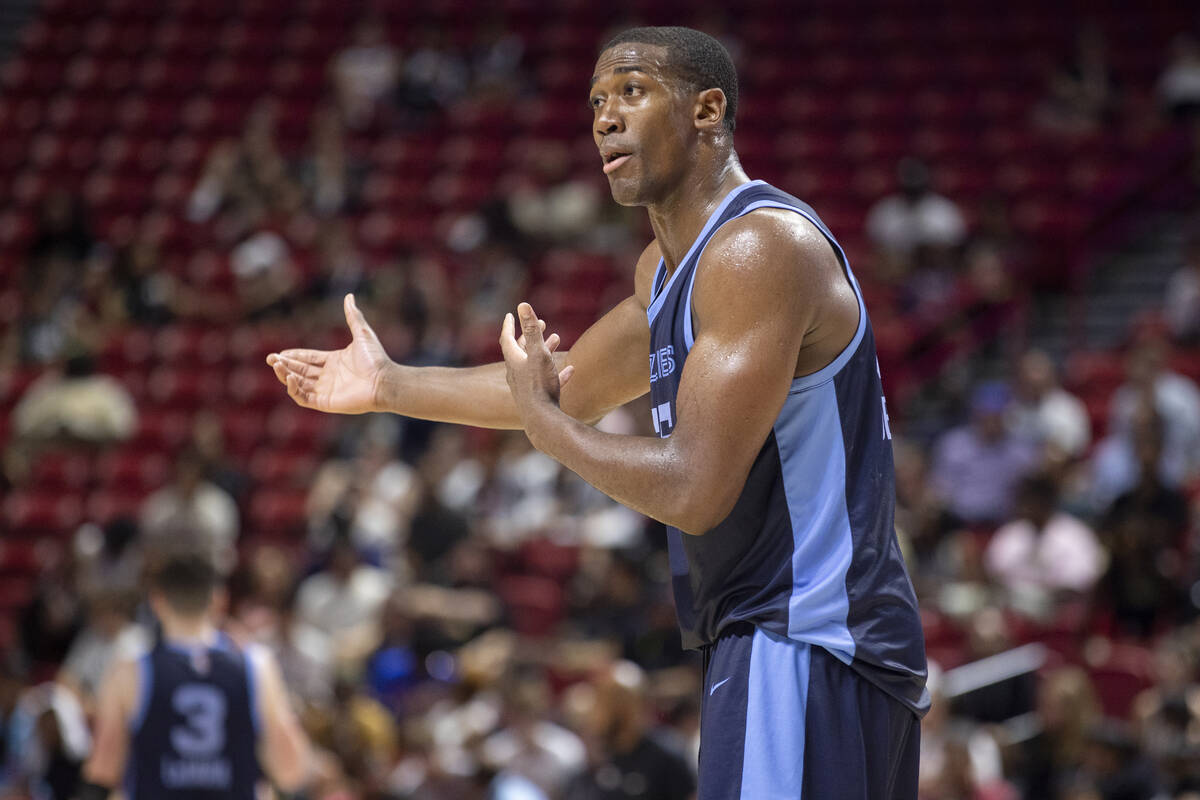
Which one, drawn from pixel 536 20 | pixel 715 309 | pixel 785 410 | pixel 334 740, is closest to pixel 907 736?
pixel 785 410

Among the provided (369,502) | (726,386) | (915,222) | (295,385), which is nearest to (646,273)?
(726,386)

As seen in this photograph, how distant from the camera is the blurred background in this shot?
748cm

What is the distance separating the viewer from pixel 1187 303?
984cm

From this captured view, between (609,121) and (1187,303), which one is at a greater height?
(609,121)

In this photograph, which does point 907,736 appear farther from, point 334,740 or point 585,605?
point 585,605

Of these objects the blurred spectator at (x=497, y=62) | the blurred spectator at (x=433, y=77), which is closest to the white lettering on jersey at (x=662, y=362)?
the blurred spectator at (x=497, y=62)

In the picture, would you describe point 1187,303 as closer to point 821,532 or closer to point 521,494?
point 521,494

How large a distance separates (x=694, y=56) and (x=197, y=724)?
2.86 m

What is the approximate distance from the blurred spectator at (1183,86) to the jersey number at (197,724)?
9867 millimetres

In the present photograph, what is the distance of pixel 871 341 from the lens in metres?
2.77

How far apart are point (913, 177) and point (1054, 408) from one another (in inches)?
121

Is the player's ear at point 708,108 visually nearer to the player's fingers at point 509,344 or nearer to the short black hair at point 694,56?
the short black hair at point 694,56

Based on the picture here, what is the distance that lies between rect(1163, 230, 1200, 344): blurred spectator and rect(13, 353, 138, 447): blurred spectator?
7804 mm

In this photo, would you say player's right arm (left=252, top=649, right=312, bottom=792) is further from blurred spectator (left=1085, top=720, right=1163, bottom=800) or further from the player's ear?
blurred spectator (left=1085, top=720, right=1163, bottom=800)
